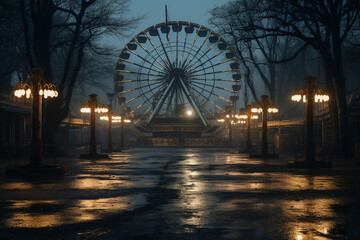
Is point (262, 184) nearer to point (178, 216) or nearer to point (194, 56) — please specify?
point (178, 216)

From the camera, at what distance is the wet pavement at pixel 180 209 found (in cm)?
658

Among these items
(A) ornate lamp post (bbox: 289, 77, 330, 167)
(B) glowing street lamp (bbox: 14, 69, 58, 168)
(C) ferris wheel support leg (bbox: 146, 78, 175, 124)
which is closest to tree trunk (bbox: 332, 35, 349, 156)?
(A) ornate lamp post (bbox: 289, 77, 330, 167)

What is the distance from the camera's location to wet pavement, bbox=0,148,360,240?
6578mm

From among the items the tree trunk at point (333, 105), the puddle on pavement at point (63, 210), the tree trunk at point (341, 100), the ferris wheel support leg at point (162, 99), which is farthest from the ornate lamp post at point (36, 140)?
the ferris wheel support leg at point (162, 99)

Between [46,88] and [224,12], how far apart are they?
1903 centimetres

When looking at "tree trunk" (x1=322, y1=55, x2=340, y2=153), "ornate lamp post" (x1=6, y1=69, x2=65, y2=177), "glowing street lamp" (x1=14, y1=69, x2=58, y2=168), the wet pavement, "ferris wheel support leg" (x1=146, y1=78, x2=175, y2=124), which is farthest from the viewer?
"ferris wheel support leg" (x1=146, y1=78, x2=175, y2=124)

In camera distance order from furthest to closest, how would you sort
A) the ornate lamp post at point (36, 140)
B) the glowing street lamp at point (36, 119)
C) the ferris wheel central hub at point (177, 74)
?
1. the ferris wheel central hub at point (177, 74)
2. the glowing street lamp at point (36, 119)
3. the ornate lamp post at point (36, 140)

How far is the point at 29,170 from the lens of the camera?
51.9 feet

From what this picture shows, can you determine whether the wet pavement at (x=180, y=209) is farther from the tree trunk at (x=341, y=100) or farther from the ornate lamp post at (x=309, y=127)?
the tree trunk at (x=341, y=100)

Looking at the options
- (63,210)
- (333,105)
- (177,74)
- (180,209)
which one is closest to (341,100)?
(333,105)

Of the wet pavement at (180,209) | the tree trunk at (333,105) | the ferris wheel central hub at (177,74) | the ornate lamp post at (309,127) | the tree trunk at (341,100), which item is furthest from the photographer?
the ferris wheel central hub at (177,74)

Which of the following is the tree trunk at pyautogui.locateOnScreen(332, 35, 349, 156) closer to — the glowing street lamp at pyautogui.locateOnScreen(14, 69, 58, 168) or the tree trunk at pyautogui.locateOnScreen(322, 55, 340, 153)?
the tree trunk at pyautogui.locateOnScreen(322, 55, 340, 153)

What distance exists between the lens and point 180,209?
8688mm

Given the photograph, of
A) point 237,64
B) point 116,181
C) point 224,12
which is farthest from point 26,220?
point 237,64
